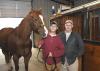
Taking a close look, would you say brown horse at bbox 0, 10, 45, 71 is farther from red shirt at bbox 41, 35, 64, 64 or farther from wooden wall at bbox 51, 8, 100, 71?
red shirt at bbox 41, 35, 64, 64

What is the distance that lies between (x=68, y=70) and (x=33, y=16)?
1361 millimetres

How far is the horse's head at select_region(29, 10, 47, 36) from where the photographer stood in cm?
393

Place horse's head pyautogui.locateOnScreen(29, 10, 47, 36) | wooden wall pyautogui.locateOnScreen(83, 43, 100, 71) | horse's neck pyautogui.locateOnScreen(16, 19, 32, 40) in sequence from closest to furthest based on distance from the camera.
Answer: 1. wooden wall pyautogui.locateOnScreen(83, 43, 100, 71)
2. horse's head pyautogui.locateOnScreen(29, 10, 47, 36)
3. horse's neck pyautogui.locateOnScreen(16, 19, 32, 40)

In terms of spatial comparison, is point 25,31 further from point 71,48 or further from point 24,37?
point 71,48

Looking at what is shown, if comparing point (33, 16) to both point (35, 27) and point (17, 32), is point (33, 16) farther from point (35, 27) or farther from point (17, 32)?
point (17, 32)

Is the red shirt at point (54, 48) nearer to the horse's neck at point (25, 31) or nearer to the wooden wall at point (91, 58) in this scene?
the wooden wall at point (91, 58)

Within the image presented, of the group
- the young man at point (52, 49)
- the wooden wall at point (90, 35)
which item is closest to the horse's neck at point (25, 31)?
the wooden wall at point (90, 35)

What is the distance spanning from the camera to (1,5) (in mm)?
11688

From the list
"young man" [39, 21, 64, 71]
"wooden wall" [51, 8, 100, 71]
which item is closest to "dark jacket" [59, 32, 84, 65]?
"young man" [39, 21, 64, 71]

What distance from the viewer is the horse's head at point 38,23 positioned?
3.93 meters

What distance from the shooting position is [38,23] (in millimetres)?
3986

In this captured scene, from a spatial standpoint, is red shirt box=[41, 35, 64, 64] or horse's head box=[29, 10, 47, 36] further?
horse's head box=[29, 10, 47, 36]

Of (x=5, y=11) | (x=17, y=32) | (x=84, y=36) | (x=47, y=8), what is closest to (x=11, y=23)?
(x=5, y=11)

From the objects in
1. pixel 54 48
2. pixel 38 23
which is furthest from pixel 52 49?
pixel 38 23
